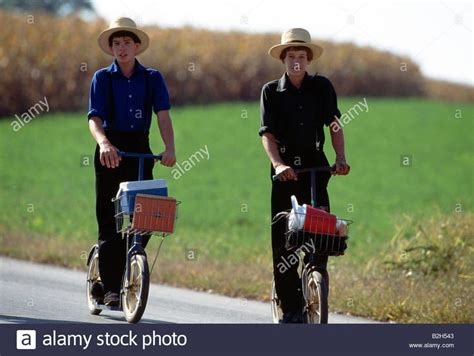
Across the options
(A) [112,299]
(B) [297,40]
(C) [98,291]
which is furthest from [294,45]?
(C) [98,291]

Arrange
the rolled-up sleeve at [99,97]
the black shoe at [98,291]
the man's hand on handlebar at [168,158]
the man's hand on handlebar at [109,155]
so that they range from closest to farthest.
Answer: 1. the man's hand on handlebar at [109,155]
2. the man's hand on handlebar at [168,158]
3. the rolled-up sleeve at [99,97]
4. the black shoe at [98,291]

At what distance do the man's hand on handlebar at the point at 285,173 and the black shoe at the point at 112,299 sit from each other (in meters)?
1.64

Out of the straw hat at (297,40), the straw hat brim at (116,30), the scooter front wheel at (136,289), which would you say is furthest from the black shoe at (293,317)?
the straw hat brim at (116,30)

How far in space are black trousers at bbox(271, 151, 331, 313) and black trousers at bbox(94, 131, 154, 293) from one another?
995mm

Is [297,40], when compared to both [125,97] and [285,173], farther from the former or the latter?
[125,97]

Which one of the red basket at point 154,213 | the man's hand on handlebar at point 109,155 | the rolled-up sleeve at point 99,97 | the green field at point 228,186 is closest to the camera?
the red basket at point 154,213

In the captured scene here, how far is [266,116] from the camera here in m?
8.66

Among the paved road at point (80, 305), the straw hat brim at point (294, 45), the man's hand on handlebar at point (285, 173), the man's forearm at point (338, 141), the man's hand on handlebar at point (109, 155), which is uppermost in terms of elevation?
the straw hat brim at point (294, 45)

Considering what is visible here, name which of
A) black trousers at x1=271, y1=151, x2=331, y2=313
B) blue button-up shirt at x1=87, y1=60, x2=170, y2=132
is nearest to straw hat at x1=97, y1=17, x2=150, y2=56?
blue button-up shirt at x1=87, y1=60, x2=170, y2=132

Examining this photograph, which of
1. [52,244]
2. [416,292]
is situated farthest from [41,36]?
[416,292]

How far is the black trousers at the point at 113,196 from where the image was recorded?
9070 mm

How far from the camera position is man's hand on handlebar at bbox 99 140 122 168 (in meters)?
8.61

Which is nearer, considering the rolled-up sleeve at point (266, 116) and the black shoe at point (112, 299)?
the rolled-up sleeve at point (266, 116)

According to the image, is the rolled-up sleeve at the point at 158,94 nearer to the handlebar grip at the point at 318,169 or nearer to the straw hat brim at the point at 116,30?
the straw hat brim at the point at 116,30
